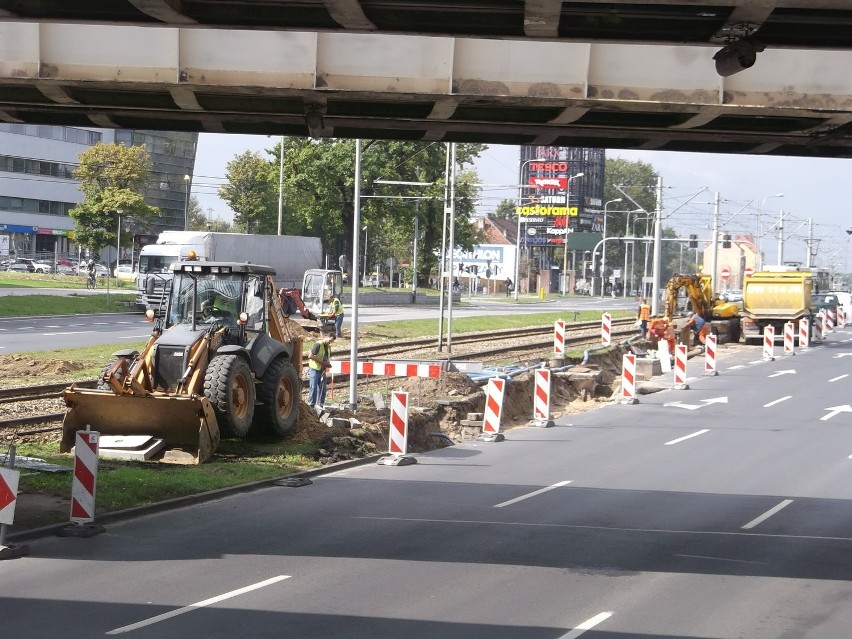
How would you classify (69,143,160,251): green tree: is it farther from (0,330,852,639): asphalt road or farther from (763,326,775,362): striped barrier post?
(0,330,852,639): asphalt road

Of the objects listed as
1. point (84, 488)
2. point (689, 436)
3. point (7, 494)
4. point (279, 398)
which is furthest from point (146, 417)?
point (689, 436)

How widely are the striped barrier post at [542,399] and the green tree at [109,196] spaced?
39708mm

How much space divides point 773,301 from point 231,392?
118 ft

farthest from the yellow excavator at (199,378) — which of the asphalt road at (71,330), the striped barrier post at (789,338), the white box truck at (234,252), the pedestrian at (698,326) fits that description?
the striped barrier post at (789,338)

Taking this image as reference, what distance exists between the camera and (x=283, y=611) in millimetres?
9336

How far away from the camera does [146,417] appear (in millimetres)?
15617

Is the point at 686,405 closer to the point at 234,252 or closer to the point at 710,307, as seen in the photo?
the point at 710,307

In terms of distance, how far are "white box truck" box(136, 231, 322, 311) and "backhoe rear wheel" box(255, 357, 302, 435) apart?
93.0 feet

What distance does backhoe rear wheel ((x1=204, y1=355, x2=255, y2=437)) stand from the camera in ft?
52.5

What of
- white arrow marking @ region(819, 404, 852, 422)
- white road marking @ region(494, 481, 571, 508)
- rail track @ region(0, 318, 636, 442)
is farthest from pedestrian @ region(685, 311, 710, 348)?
white road marking @ region(494, 481, 571, 508)

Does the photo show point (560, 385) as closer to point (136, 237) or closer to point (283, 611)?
point (283, 611)

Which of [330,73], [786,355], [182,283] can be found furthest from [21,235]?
[330,73]

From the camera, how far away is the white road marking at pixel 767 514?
45.3ft

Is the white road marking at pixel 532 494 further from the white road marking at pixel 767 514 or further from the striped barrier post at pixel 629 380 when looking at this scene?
the striped barrier post at pixel 629 380
